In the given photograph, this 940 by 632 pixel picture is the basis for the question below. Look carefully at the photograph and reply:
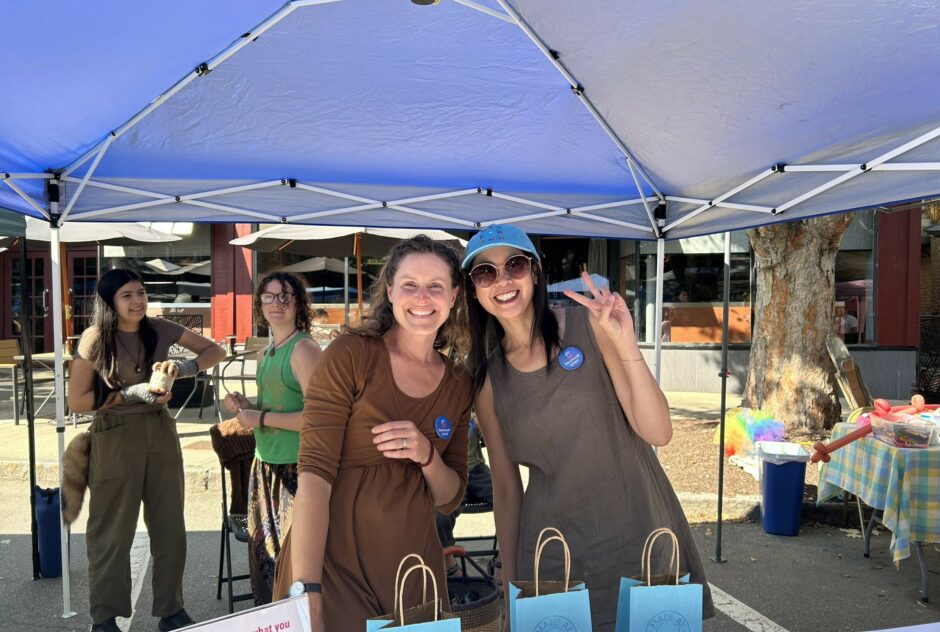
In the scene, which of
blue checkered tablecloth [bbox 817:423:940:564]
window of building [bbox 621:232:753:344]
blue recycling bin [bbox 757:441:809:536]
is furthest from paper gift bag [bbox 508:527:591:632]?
window of building [bbox 621:232:753:344]

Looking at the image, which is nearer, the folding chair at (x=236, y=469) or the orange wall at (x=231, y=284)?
the folding chair at (x=236, y=469)

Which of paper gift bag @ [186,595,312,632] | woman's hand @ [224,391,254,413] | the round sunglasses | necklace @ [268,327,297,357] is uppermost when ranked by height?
the round sunglasses

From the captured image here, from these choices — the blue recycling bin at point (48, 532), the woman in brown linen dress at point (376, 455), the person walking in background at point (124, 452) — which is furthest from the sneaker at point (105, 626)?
the woman in brown linen dress at point (376, 455)

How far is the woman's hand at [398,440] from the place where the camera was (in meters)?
1.71

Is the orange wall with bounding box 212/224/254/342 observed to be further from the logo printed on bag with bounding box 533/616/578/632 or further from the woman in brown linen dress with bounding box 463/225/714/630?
the logo printed on bag with bounding box 533/616/578/632

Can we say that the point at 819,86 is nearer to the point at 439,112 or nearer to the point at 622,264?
the point at 439,112

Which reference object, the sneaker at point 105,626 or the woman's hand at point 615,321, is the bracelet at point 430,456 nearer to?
the woman's hand at point 615,321

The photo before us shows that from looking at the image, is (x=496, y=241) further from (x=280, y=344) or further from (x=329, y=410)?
(x=280, y=344)

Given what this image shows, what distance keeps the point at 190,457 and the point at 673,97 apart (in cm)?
597

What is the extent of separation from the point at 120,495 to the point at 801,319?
259 inches

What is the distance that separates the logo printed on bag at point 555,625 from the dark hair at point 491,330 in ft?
2.46

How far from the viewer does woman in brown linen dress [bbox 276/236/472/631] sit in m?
1.72

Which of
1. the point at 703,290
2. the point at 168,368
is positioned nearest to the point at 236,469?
the point at 168,368

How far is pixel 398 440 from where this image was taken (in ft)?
5.64
